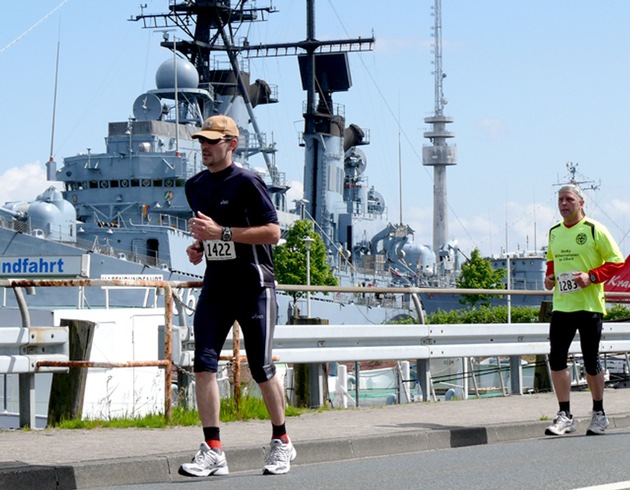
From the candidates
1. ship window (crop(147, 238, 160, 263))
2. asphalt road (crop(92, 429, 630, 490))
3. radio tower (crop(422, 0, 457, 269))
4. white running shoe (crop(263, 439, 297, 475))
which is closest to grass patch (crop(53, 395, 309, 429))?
asphalt road (crop(92, 429, 630, 490))

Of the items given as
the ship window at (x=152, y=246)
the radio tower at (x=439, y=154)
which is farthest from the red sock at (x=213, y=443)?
the radio tower at (x=439, y=154)

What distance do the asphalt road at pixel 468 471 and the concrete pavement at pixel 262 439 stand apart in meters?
0.17

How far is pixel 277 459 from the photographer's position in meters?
7.15

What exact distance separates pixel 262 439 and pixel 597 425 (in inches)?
113

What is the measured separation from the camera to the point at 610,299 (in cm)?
1528

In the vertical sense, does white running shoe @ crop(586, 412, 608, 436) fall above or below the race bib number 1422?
below

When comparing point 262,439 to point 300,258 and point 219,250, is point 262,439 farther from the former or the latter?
point 300,258

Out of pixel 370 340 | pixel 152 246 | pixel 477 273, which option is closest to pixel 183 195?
pixel 152 246

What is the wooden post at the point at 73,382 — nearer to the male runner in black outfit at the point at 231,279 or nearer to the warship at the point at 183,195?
the male runner in black outfit at the point at 231,279

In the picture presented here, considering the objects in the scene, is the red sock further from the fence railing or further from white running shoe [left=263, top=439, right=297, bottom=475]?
the fence railing

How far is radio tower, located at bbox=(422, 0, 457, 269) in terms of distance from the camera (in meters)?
119

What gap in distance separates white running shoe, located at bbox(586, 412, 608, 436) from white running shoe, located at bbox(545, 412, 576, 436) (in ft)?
0.63

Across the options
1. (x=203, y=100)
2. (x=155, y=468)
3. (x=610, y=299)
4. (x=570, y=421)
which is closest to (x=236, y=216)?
(x=155, y=468)

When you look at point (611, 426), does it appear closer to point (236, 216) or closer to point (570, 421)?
point (570, 421)
